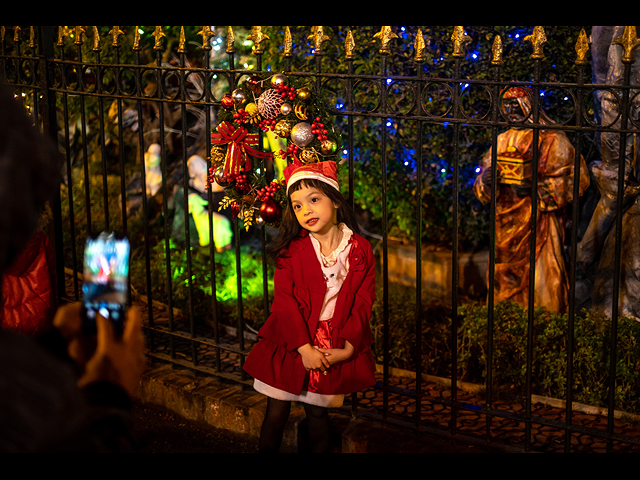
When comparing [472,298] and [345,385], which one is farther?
[472,298]

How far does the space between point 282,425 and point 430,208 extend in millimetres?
5062

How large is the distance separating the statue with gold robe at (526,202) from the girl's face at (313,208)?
2.66 metres

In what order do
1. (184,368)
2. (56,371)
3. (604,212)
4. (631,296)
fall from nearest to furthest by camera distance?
(56,371) → (184,368) → (631,296) → (604,212)

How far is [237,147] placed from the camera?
3979mm

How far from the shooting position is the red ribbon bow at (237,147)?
396 centimetres

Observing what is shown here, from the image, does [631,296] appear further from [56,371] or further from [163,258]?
[56,371]

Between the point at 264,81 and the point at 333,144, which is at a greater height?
the point at 264,81

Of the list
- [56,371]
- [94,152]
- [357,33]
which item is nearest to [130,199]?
[94,152]

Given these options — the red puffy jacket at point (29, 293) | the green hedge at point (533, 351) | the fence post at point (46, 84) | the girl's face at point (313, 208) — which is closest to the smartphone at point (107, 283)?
the girl's face at point (313, 208)

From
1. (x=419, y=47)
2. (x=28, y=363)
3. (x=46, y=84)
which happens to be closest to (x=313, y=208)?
(x=419, y=47)

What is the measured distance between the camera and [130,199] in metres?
9.73

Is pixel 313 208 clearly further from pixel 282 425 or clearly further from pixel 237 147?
pixel 282 425

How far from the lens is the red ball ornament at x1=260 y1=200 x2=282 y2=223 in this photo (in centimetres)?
384

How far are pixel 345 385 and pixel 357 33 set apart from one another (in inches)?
192
